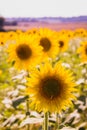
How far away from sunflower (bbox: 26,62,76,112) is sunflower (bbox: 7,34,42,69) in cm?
116

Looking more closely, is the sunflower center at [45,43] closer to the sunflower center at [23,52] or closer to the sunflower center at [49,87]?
the sunflower center at [23,52]

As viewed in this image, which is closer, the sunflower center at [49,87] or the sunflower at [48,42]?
the sunflower center at [49,87]

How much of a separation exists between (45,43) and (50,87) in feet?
6.20

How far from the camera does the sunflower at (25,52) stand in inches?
138

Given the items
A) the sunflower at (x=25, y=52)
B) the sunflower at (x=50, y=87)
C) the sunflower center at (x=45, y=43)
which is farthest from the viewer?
the sunflower center at (x=45, y=43)

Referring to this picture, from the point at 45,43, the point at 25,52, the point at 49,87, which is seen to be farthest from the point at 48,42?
the point at 49,87

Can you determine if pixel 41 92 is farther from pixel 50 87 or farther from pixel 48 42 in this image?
pixel 48 42

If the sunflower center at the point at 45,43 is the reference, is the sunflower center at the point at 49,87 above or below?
above

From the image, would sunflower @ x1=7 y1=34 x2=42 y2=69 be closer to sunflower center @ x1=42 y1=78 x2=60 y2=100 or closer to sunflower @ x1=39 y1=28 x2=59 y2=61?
sunflower @ x1=39 y1=28 x2=59 y2=61

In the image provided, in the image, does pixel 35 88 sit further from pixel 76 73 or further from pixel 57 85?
pixel 76 73

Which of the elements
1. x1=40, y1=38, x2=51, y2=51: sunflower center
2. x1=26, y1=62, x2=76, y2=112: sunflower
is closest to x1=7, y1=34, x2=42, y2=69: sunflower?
x1=40, y1=38, x2=51, y2=51: sunflower center

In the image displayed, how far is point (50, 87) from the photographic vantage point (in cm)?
231

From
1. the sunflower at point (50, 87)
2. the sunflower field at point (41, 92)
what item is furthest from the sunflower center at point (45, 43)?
the sunflower at point (50, 87)

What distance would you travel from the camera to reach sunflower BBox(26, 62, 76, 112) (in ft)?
7.50
